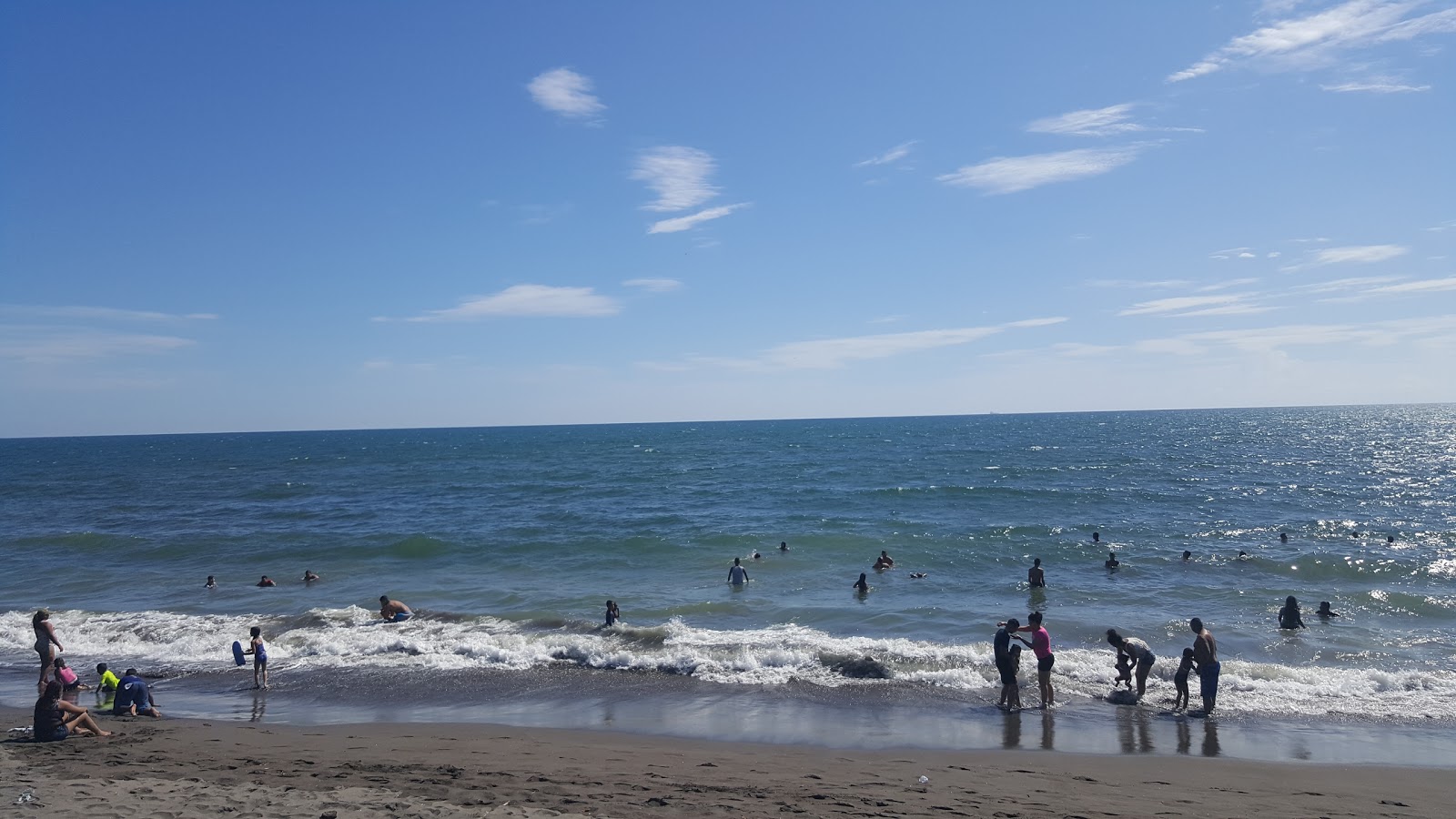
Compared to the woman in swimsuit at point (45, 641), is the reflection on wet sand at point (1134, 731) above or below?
below

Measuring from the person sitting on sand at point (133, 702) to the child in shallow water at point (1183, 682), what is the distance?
15.1m

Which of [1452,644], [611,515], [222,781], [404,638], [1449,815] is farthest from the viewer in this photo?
[611,515]

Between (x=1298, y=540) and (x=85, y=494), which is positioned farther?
(x=85, y=494)

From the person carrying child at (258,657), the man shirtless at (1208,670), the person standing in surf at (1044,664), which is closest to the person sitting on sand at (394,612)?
the person carrying child at (258,657)

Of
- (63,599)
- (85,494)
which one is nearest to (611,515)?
(63,599)

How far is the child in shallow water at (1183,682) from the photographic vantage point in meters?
12.4

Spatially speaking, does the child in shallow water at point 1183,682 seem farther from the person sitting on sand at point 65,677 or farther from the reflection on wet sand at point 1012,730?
the person sitting on sand at point 65,677

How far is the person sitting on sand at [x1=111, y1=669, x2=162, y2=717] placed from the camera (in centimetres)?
1255

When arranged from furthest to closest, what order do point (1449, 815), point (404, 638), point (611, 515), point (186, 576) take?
point (611, 515), point (186, 576), point (404, 638), point (1449, 815)

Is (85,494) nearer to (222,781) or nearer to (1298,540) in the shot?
(222,781)

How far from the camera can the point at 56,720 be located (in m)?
10.9

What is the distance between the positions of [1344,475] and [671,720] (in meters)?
55.0

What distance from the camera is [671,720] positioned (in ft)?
40.4

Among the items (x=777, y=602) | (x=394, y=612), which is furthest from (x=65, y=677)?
(x=777, y=602)
